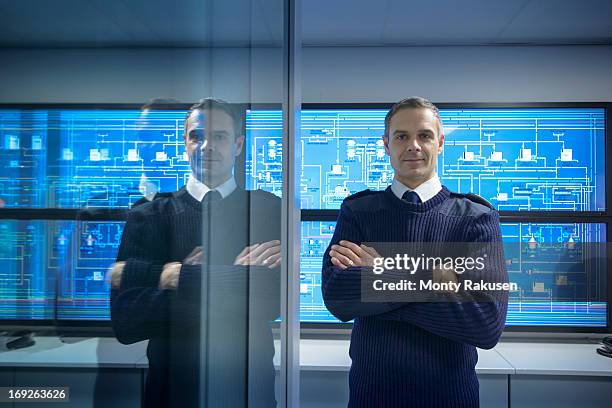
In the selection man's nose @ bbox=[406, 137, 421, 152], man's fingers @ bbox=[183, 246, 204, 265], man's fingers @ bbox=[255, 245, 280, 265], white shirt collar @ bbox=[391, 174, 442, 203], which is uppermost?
man's nose @ bbox=[406, 137, 421, 152]

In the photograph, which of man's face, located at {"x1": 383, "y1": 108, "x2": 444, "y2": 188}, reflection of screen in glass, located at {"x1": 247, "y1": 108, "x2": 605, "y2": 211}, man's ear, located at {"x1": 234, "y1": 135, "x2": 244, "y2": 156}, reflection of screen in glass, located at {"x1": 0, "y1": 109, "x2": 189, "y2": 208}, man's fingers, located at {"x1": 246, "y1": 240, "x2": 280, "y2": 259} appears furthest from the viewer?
reflection of screen in glass, located at {"x1": 247, "y1": 108, "x2": 605, "y2": 211}

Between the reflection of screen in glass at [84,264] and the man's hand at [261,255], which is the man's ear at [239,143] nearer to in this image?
the man's hand at [261,255]

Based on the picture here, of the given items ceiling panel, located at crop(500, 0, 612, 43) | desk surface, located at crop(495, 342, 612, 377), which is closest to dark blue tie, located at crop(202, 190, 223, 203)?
desk surface, located at crop(495, 342, 612, 377)

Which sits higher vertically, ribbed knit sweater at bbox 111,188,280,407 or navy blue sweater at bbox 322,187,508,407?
ribbed knit sweater at bbox 111,188,280,407

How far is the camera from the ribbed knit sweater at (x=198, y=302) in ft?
0.64

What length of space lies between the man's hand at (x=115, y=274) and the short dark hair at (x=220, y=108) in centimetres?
11

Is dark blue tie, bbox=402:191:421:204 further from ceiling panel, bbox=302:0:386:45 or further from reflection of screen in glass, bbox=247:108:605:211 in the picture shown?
ceiling panel, bbox=302:0:386:45

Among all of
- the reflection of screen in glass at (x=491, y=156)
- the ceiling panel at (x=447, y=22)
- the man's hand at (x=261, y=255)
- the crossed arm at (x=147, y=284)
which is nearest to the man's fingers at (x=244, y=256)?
the man's hand at (x=261, y=255)

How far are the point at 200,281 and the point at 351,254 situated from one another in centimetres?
62

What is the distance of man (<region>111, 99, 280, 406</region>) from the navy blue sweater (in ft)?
1.31

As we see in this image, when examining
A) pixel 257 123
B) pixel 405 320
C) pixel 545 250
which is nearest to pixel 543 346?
pixel 545 250

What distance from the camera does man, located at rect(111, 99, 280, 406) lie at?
0.64 feet

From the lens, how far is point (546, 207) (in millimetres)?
1328

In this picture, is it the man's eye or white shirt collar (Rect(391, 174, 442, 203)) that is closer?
the man's eye
